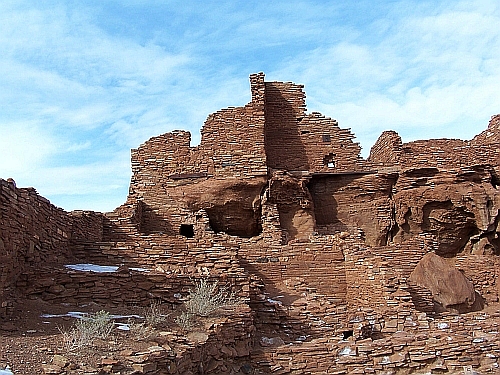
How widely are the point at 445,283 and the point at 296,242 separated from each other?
11.6 ft

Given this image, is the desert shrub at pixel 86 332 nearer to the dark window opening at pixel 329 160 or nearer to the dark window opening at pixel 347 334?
the dark window opening at pixel 347 334

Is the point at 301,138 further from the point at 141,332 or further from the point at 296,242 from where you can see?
the point at 141,332

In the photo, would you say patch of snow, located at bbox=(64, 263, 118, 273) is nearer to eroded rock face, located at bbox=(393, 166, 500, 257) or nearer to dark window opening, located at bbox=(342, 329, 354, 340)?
dark window opening, located at bbox=(342, 329, 354, 340)

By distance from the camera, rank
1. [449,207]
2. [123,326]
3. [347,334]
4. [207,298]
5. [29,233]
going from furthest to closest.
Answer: [449,207] < [347,334] < [29,233] < [207,298] < [123,326]

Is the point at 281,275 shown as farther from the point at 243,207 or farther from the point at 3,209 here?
the point at 3,209

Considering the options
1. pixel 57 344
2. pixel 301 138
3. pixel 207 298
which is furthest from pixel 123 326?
pixel 301 138

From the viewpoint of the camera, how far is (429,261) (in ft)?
40.4

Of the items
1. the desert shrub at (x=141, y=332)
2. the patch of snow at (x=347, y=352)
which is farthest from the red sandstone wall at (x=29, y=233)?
the patch of snow at (x=347, y=352)

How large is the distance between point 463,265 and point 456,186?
3.05 meters

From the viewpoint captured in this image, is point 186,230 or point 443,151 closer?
point 186,230

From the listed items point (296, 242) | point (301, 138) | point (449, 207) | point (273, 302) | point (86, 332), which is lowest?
point (273, 302)

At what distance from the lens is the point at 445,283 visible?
11688 mm

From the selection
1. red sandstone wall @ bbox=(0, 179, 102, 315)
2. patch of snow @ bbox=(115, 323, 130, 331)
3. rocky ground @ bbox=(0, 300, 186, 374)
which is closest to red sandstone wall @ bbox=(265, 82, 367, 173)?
red sandstone wall @ bbox=(0, 179, 102, 315)

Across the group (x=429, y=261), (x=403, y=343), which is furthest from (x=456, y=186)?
(x=403, y=343)
